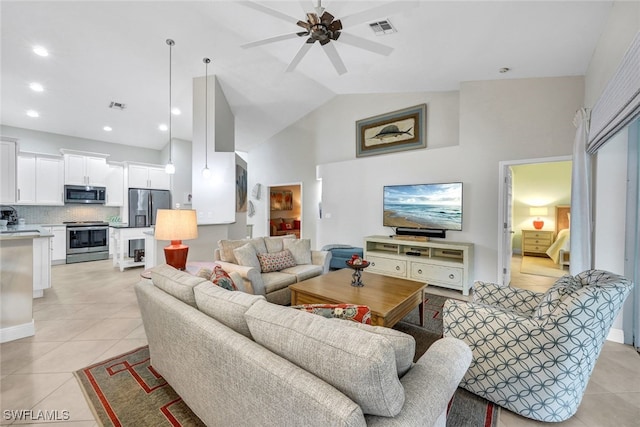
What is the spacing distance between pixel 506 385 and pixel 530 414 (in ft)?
0.60

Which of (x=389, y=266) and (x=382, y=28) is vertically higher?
(x=382, y=28)

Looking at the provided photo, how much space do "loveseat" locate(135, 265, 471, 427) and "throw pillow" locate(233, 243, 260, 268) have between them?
4.78 feet

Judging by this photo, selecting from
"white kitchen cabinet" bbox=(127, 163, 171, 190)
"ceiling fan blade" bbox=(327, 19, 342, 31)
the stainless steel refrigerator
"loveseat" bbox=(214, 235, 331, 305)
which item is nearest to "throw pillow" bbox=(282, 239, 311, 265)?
"loveseat" bbox=(214, 235, 331, 305)

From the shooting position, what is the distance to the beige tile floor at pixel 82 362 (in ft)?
5.26

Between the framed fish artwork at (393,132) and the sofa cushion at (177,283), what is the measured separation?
172 inches

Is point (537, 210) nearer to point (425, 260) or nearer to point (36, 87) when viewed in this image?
point (425, 260)

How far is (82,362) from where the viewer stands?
2.09 meters

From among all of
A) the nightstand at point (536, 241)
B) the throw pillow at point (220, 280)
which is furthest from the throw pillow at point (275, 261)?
the nightstand at point (536, 241)

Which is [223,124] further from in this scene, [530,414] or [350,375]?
[530,414]

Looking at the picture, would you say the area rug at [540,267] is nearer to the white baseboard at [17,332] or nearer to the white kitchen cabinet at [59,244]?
the white baseboard at [17,332]

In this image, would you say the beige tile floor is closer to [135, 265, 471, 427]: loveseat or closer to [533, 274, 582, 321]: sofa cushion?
[533, 274, 582, 321]: sofa cushion

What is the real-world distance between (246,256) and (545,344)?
2.64 meters

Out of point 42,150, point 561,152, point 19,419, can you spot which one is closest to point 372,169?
point 561,152

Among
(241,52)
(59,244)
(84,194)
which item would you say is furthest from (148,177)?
(241,52)
